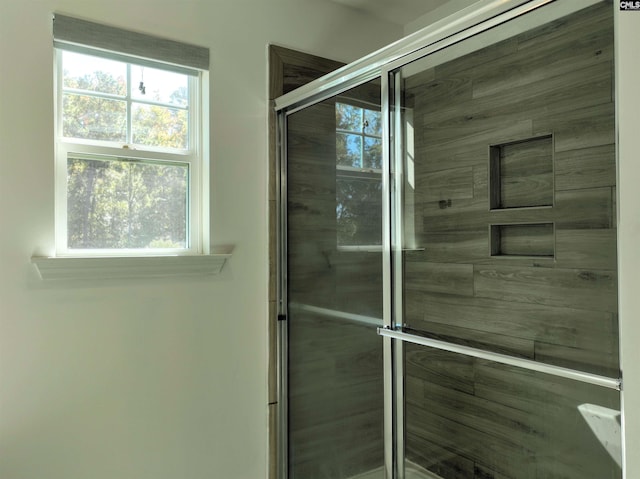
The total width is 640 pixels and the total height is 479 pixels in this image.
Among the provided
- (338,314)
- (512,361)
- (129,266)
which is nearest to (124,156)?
(129,266)

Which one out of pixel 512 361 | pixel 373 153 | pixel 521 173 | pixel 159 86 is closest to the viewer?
pixel 512 361

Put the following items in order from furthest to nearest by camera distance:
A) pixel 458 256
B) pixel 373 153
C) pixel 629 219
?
pixel 373 153, pixel 458 256, pixel 629 219

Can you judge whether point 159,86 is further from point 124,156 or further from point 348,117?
point 348,117

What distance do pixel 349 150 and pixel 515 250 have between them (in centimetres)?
70

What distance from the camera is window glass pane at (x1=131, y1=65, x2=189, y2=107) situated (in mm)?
1868

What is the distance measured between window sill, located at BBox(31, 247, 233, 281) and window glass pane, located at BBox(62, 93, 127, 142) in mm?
Result: 474

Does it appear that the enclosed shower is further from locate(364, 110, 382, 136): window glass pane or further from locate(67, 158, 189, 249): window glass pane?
locate(67, 158, 189, 249): window glass pane

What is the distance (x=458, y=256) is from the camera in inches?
62.1

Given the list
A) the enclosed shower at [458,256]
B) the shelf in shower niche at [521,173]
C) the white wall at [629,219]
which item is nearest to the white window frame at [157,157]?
the enclosed shower at [458,256]

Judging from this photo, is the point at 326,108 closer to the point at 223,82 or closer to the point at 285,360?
the point at 223,82

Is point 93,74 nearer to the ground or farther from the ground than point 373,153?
farther from the ground

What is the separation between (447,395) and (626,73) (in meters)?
1.27

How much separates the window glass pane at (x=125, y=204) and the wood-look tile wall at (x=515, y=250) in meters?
0.97

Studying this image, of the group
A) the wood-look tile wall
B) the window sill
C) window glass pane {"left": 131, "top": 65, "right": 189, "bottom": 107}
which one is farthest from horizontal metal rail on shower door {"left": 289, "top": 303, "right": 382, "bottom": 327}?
window glass pane {"left": 131, "top": 65, "right": 189, "bottom": 107}
